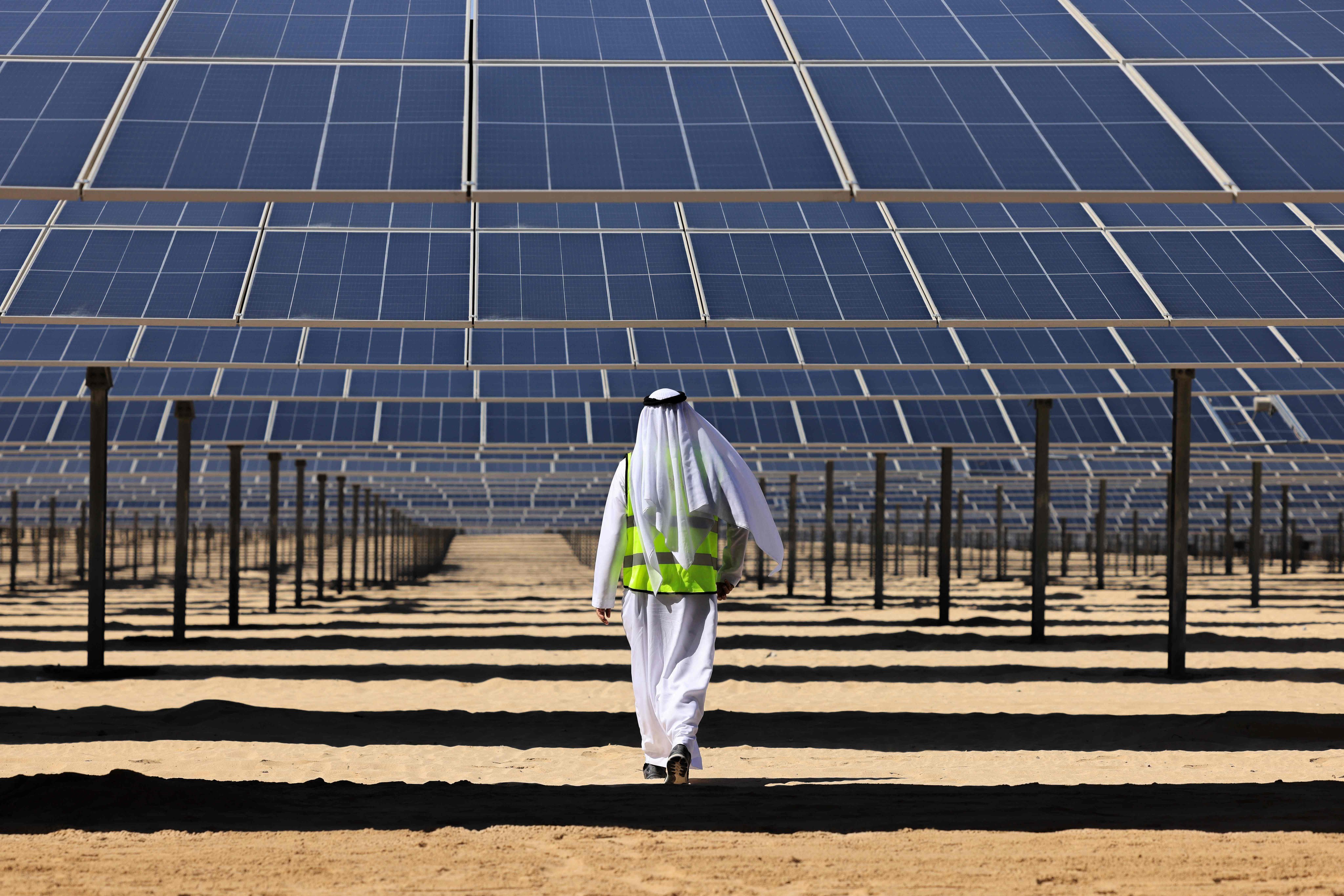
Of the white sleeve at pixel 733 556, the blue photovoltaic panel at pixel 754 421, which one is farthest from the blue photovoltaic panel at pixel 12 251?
the blue photovoltaic panel at pixel 754 421

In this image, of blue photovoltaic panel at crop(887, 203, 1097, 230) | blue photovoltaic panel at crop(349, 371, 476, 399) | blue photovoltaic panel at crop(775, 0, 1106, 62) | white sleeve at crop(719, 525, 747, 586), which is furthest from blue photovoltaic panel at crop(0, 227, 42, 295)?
blue photovoltaic panel at crop(887, 203, 1097, 230)

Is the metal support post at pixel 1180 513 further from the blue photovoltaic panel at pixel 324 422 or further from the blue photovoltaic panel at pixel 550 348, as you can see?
the blue photovoltaic panel at pixel 324 422

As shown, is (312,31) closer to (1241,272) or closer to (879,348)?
(879,348)

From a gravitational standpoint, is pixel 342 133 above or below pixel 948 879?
above

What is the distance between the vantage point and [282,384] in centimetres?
2286

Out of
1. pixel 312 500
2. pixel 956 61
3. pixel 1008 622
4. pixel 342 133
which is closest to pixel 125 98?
pixel 342 133

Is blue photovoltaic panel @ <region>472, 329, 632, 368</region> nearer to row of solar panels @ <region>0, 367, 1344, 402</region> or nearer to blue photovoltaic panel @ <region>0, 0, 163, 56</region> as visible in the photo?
row of solar panels @ <region>0, 367, 1344, 402</region>

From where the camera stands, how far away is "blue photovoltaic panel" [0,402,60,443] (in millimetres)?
26469

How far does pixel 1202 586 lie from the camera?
48.1 metres

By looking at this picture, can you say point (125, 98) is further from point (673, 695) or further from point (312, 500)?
point (312, 500)

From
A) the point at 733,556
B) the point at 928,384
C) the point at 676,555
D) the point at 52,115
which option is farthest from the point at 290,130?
the point at 928,384

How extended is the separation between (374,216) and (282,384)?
→ 574 centimetres

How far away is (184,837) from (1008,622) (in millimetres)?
24701

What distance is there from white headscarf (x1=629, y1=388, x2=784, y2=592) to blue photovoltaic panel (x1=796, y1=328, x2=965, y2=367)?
10.00m
